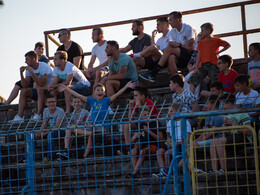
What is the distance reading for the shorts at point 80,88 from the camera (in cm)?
987

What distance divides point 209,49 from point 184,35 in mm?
995

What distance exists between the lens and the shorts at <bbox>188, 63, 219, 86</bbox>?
9.12m

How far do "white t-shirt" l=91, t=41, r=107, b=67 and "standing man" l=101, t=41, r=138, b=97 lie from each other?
123cm

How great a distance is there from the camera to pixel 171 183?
6.65 meters

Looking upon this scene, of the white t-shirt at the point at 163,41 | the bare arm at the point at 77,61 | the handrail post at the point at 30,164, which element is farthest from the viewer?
the bare arm at the point at 77,61

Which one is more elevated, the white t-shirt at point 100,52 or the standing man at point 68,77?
the white t-shirt at point 100,52

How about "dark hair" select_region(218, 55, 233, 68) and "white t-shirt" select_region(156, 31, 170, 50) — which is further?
"white t-shirt" select_region(156, 31, 170, 50)

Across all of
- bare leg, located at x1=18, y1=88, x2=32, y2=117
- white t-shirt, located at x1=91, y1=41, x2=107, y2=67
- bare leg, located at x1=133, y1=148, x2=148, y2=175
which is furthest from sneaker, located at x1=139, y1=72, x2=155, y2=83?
bare leg, located at x1=133, y1=148, x2=148, y2=175

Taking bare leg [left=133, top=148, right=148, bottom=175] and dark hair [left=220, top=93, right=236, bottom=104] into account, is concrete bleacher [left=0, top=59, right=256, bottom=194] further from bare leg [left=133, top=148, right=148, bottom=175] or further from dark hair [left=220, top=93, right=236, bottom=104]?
dark hair [left=220, top=93, right=236, bottom=104]

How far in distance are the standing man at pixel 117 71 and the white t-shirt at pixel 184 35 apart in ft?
3.90

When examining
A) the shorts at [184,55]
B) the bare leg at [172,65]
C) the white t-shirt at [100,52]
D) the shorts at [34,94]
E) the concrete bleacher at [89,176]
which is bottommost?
the concrete bleacher at [89,176]

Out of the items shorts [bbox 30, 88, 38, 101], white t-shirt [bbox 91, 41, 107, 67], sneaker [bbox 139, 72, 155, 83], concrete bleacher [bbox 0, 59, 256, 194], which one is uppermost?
white t-shirt [bbox 91, 41, 107, 67]

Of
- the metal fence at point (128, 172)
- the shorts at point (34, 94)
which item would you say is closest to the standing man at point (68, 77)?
the shorts at point (34, 94)

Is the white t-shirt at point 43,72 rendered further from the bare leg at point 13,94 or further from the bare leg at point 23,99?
the bare leg at point 23,99
